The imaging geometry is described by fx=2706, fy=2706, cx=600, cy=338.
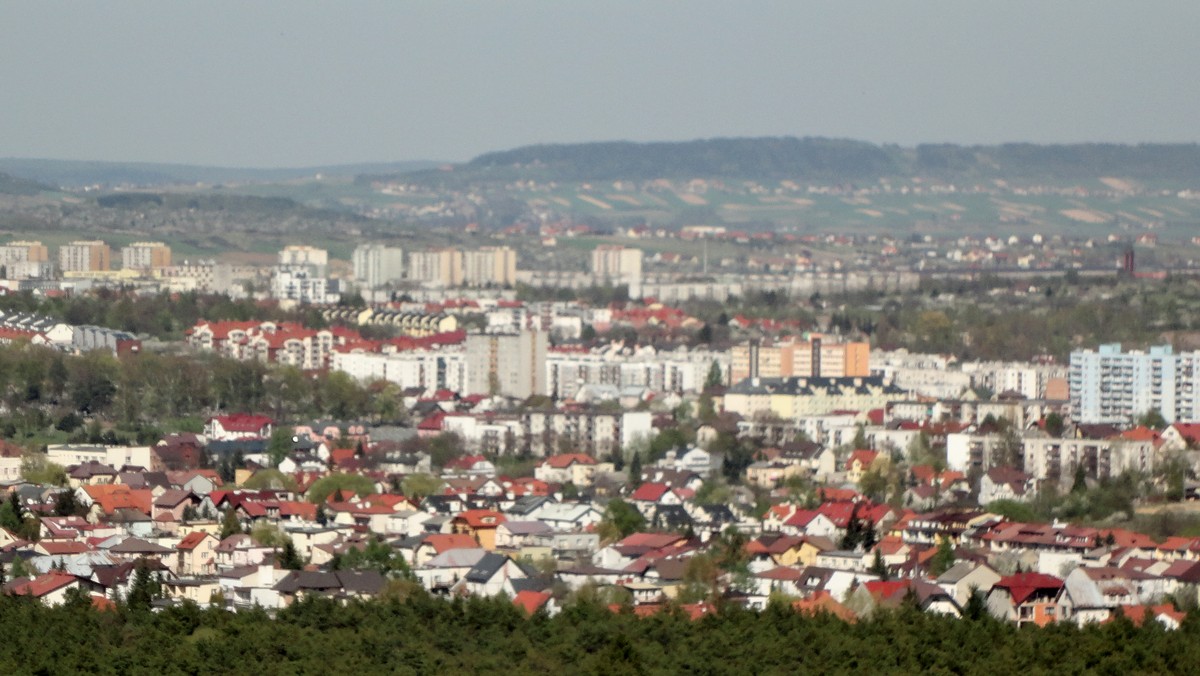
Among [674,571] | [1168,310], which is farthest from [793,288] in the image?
[674,571]

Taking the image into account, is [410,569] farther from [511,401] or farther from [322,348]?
[322,348]

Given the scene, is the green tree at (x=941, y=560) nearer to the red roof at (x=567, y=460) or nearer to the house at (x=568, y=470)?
the house at (x=568, y=470)

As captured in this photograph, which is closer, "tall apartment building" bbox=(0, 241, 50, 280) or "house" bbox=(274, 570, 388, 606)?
"house" bbox=(274, 570, 388, 606)

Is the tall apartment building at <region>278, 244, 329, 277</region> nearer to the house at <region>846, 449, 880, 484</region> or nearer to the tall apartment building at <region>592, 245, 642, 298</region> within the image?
the tall apartment building at <region>592, 245, 642, 298</region>

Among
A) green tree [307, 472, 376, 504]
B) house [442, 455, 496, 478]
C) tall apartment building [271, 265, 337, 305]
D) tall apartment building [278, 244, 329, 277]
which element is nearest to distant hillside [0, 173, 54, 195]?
tall apartment building [278, 244, 329, 277]

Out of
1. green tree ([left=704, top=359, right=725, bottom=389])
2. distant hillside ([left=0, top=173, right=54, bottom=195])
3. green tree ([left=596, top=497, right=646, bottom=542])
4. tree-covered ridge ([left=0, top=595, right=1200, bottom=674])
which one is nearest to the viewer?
tree-covered ridge ([left=0, top=595, right=1200, bottom=674])

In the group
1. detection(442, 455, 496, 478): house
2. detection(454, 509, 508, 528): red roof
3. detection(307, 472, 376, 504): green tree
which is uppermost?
detection(454, 509, 508, 528): red roof

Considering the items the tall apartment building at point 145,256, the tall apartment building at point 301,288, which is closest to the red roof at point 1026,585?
the tall apartment building at point 301,288
